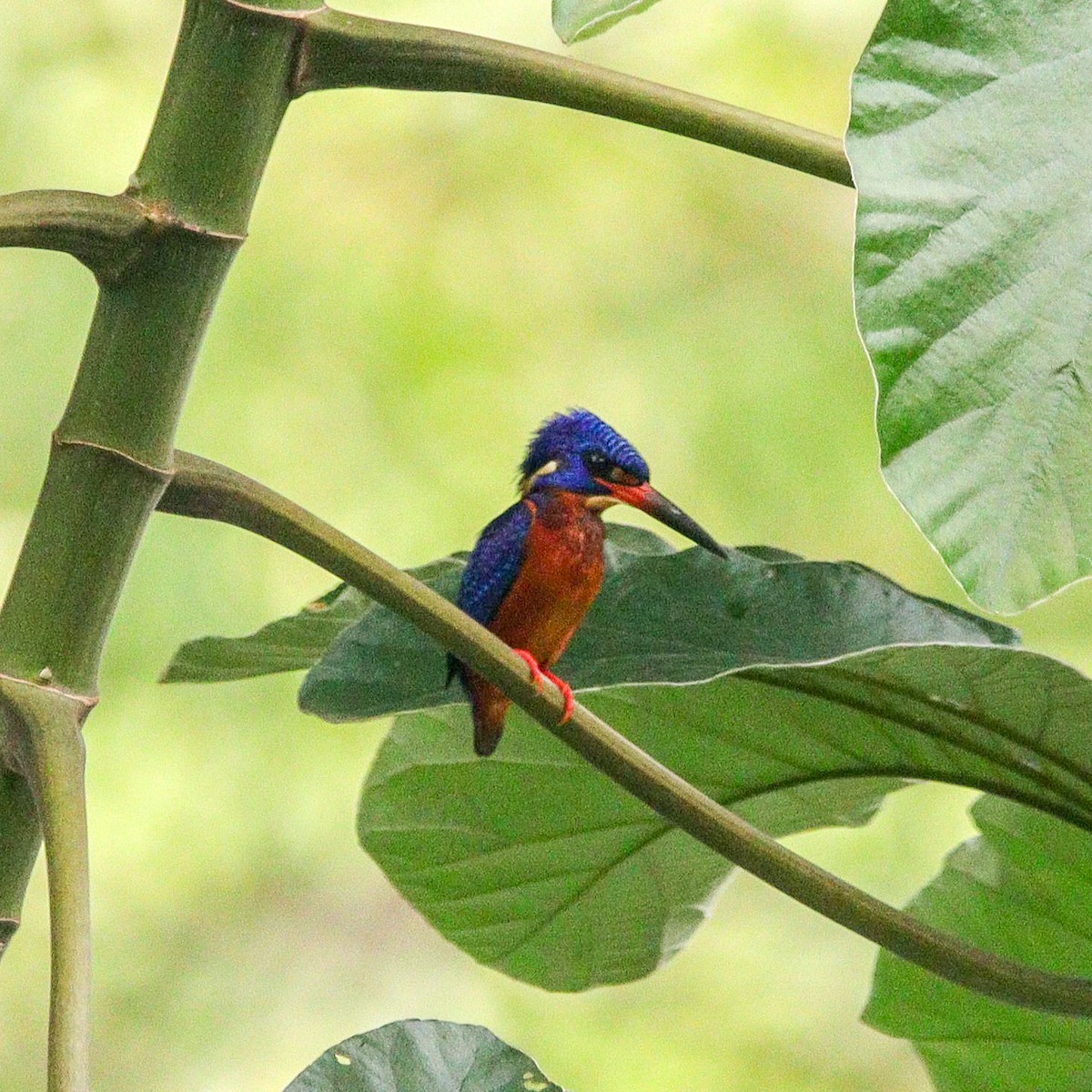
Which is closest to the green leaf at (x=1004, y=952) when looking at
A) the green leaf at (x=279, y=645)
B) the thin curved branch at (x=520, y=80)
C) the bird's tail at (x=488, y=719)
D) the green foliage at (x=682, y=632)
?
the green foliage at (x=682, y=632)

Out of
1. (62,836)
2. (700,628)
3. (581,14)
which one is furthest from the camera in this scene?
(700,628)

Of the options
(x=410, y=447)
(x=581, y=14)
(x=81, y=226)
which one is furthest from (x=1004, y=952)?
(x=410, y=447)

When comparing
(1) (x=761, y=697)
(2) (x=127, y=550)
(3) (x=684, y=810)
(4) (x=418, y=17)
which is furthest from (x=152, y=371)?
(4) (x=418, y=17)

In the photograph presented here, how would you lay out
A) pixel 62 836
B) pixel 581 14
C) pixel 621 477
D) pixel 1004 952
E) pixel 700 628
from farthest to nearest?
1. pixel 621 477
2. pixel 1004 952
3. pixel 700 628
4. pixel 581 14
5. pixel 62 836

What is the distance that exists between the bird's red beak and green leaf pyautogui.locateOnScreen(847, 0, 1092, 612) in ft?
1.21

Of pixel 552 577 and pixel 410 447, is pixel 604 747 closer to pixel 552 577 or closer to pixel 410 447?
pixel 552 577

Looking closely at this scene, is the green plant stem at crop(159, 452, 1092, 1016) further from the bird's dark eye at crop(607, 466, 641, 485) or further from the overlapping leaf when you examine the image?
Result: the bird's dark eye at crop(607, 466, 641, 485)

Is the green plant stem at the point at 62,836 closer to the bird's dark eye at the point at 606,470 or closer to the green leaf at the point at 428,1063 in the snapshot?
the green leaf at the point at 428,1063

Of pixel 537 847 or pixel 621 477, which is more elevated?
pixel 621 477

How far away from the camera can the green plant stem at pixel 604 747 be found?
0.66 metres

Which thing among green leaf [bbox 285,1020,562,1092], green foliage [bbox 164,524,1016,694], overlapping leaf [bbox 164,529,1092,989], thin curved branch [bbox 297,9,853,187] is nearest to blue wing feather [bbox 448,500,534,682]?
overlapping leaf [bbox 164,529,1092,989]

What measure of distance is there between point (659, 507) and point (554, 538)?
0.17 m

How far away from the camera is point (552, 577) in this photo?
1457mm

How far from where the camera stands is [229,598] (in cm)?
322
